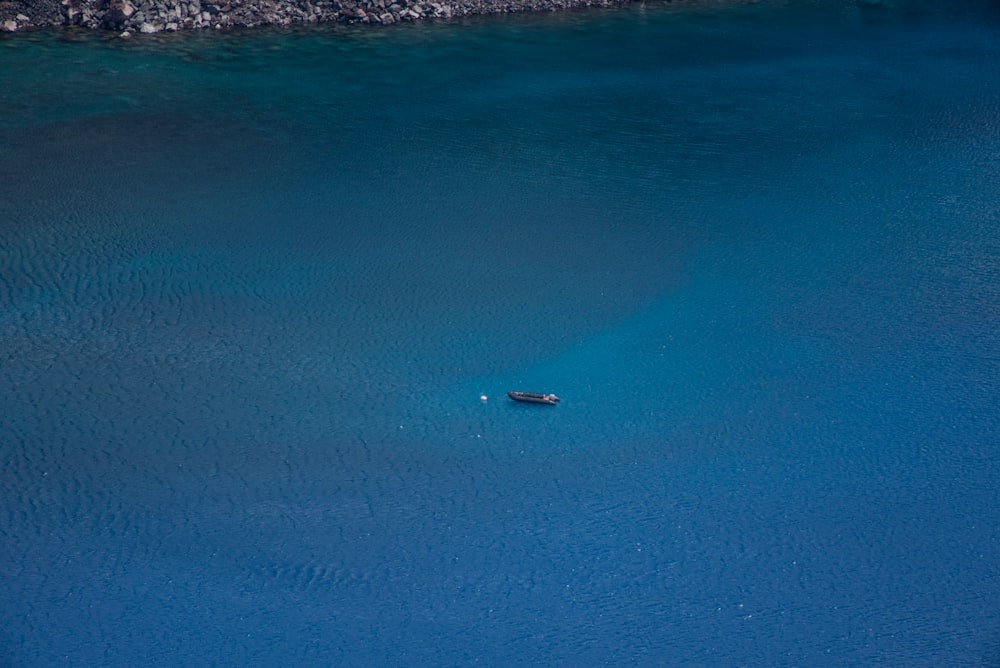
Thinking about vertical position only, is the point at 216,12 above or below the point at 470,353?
above

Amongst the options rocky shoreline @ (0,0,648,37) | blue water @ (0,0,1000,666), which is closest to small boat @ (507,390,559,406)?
blue water @ (0,0,1000,666)

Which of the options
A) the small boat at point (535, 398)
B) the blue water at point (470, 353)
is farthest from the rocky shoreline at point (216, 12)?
the small boat at point (535, 398)

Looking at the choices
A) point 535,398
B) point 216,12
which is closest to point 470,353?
point 535,398

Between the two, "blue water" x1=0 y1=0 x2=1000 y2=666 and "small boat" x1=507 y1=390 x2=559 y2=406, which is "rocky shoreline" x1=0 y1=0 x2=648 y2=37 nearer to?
"blue water" x1=0 y1=0 x2=1000 y2=666

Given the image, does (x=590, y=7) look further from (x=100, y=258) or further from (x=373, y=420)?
(x=373, y=420)

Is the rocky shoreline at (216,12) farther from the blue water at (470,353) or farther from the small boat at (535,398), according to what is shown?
the small boat at (535,398)

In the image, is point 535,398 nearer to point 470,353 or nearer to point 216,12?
point 470,353

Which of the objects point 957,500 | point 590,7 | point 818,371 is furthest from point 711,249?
point 590,7
